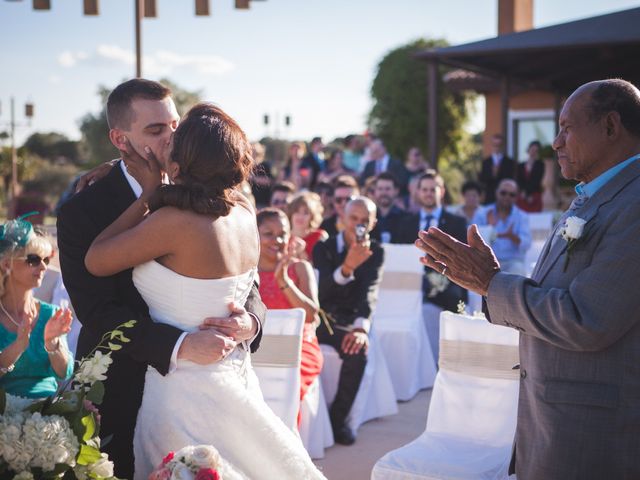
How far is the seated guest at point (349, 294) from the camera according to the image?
6.01m

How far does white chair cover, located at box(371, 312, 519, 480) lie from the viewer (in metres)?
4.02

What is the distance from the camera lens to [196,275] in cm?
263

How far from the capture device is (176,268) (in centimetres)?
262

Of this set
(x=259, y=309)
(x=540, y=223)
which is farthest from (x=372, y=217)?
(x=540, y=223)

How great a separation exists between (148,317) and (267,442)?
573 mm

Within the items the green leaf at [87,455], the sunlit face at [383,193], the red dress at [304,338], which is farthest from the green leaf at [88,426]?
the sunlit face at [383,193]

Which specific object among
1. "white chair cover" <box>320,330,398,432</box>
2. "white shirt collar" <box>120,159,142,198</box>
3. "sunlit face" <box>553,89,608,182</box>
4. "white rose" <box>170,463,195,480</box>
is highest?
"sunlit face" <box>553,89,608,182</box>

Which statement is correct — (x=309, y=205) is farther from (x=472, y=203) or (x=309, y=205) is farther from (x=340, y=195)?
(x=472, y=203)

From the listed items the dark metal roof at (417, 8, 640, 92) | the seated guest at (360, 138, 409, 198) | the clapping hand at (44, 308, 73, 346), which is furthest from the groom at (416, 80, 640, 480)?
the seated guest at (360, 138, 409, 198)

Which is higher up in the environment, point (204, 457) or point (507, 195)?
point (507, 195)

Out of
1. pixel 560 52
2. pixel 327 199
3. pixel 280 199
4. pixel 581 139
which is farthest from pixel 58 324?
pixel 560 52

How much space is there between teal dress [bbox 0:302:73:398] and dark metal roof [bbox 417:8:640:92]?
10.1 meters

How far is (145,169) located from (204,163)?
279 mm

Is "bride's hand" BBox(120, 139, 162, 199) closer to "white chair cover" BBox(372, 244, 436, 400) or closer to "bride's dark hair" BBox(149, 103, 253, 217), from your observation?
"bride's dark hair" BBox(149, 103, 253, 217)
